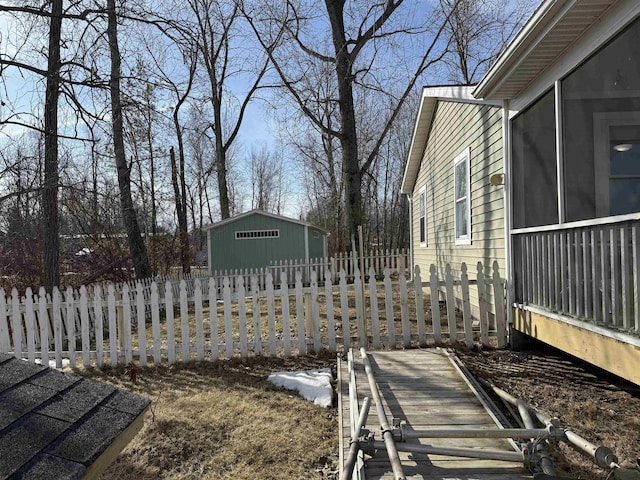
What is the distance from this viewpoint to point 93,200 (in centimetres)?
980

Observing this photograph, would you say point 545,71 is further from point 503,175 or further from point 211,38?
point 211,38

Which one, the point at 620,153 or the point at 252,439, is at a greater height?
the point at 620,153

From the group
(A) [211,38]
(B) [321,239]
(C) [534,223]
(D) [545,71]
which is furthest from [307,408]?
(A) [211,38]

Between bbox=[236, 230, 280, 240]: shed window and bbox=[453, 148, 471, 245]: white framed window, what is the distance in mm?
11300

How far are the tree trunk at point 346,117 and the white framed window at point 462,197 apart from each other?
741 centimetres

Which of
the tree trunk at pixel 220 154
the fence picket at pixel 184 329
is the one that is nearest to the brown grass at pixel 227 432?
the fence picket at pixel 184 329

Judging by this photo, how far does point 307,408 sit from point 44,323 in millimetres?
4042

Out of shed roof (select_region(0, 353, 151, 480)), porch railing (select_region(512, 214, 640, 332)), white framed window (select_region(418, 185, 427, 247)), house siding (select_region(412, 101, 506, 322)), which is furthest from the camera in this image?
white framed window (select_region(418, 185, 427, 247))

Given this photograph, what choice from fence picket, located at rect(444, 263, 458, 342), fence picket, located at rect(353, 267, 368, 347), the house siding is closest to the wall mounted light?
the house siding

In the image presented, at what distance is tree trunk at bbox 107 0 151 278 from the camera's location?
30.4 feet

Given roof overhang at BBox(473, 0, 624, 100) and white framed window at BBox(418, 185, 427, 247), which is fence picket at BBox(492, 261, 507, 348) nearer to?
roof overhang at BBox(473, 0, 624, 100)

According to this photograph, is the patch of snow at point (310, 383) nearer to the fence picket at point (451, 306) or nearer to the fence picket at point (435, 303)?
the fence picket at point (435, 303)

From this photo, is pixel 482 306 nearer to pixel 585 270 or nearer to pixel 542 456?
pixel 585 270

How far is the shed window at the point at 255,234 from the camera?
1867cm
